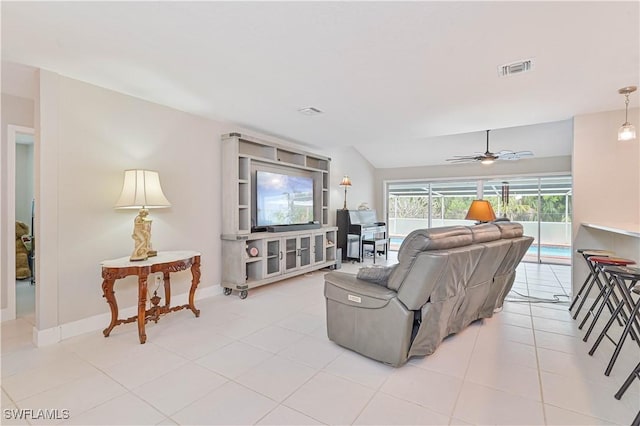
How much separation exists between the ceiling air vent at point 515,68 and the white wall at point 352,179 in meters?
4.23

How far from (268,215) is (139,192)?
194 centimetres

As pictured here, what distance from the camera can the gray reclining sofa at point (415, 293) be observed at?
2.04 m

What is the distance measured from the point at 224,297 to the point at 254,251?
71cm

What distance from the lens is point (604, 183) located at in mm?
3533

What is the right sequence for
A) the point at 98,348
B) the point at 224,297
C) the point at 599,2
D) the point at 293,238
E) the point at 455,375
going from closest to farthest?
1. the point at 599,2
2. the point at 455,375
3. the point at 98,348
4. the point at 224,297
5. the point at 293,238

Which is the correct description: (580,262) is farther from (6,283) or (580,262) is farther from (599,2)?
(6,283)

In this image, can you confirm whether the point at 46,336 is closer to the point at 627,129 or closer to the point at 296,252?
the point at 296,252

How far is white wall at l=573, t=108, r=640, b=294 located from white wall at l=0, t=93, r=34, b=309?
630 centimetres

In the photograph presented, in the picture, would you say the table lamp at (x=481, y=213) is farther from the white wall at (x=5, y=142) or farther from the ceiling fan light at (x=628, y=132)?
the white wall at (x=5, y=142)

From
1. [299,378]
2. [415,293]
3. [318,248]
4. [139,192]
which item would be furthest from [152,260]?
[318,248]

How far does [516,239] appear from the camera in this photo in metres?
2.93

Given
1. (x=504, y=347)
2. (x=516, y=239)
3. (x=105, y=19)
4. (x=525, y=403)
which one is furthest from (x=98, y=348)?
(x=516, y=239)

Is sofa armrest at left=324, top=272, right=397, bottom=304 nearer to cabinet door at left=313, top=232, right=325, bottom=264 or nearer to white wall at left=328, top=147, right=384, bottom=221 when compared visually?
cabinet door at left=313, top=232, right=325, bottom=264

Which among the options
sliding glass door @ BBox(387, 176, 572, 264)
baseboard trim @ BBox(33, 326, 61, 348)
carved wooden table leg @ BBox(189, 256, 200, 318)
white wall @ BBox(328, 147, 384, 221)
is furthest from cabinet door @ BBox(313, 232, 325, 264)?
sliding glass door @ BBox(387, 176, 572, 264)
